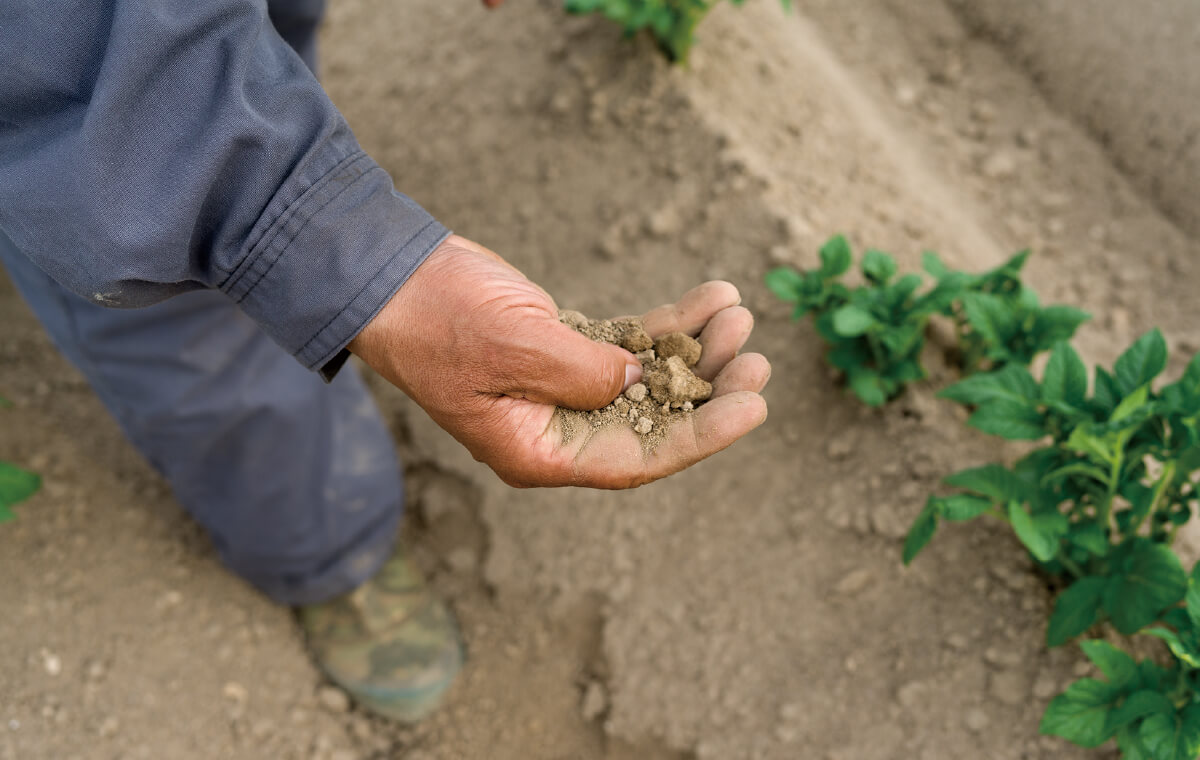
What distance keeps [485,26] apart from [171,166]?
254 cm

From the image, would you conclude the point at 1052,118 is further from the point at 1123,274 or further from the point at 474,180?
the point at 474,180

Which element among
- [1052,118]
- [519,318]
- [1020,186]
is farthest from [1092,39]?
[519,318]

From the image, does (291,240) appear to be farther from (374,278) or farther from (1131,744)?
(1131,744)

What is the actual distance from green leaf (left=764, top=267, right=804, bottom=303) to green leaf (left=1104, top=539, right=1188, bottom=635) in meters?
0.96

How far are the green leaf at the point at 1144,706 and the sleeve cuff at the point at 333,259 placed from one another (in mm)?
1547

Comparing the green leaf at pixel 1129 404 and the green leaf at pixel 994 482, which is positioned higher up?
the green leaf at pixel 1129 404

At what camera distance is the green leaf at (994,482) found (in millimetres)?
1824

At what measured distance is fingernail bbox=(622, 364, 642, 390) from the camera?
61.9 inches

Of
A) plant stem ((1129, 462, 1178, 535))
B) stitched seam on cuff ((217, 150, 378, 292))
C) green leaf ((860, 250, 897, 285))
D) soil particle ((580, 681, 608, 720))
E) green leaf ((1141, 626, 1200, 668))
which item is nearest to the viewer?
stitched seam on cuff ((217, 150, 378, 292))

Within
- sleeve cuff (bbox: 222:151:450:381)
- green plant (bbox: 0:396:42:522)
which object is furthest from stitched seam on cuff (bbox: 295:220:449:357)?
green plant (bbox: 0:396:42:522)

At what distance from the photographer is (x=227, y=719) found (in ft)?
7.55

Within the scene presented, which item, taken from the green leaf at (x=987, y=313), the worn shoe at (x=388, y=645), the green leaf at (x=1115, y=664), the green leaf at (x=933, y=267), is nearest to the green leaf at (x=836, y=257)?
the green leaf at (x=933, y=267)

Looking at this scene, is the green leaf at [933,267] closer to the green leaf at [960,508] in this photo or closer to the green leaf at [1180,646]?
the green leaf at [960,508]

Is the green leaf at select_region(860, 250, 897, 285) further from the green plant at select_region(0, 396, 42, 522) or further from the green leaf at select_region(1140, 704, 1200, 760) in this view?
the green plant at select_region(0, 396, 42, 522)
